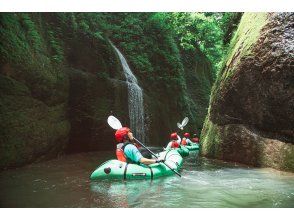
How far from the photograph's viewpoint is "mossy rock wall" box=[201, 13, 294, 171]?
6.73m

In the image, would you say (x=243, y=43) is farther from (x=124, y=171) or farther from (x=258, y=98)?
(x=124, y=171)

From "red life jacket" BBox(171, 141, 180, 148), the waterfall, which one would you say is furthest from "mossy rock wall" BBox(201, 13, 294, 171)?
the waterfall

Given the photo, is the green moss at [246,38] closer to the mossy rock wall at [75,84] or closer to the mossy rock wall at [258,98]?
the mossy rock wall at [258,98]

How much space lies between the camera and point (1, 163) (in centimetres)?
643

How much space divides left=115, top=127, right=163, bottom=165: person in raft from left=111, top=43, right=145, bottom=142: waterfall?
597 cm

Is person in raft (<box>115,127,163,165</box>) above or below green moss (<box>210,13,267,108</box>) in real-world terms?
below

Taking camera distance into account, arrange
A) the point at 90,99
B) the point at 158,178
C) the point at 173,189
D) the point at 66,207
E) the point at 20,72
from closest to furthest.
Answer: the point at 66,207
the point at 173,189
the point at 158,178
the point at 20,72
the point at 90,99

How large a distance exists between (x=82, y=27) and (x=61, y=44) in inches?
60.7

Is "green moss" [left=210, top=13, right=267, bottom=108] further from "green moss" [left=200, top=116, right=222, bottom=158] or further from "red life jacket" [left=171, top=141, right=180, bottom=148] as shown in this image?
"red life jacket" [left=171, top=141, right=180, bottom=148]

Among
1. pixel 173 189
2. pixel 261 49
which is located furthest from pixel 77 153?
pixel 261 49

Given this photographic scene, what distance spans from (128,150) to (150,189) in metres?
1.02

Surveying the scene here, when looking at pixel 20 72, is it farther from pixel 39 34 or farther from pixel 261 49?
pixel 261 49

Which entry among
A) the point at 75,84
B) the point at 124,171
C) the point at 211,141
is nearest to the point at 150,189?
the point at 124,171

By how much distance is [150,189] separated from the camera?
206 inches
